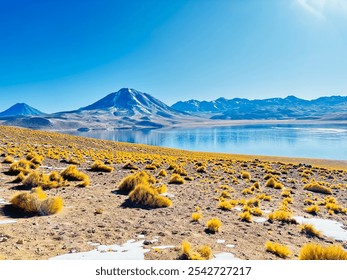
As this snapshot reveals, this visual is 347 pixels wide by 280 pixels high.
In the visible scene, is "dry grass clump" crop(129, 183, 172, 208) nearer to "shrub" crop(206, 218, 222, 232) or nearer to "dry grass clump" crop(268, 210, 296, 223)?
"shrub" crop(206, 218, 222, 232)

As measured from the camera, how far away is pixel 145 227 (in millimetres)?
8055

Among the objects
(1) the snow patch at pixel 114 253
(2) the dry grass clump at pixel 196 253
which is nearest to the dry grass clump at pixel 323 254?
(2) the dry grass clump at pixel 196 253

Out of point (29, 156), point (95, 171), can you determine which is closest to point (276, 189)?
point (95, 171)

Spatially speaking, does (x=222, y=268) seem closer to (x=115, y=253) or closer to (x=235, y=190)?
(x=115, y=253)

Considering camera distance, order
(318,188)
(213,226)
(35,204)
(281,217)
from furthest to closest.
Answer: (318,188) → (281,217) → (35,204) → (213,226)

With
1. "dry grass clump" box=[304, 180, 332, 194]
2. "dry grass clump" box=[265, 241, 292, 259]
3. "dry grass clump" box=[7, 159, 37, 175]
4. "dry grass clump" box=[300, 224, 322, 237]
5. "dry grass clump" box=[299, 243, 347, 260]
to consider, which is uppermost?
"dry grass clump" box=[7, 159, 37, 175]

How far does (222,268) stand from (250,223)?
16.0 feet

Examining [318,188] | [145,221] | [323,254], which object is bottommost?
[318,188]

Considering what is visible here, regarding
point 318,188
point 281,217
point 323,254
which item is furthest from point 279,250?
point 318,188

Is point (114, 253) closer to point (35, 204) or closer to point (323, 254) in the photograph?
point (35, 204)

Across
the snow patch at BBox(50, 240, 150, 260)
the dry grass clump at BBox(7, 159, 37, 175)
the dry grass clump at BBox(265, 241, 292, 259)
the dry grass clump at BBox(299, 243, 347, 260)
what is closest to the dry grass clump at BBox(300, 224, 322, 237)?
the dry grass clump at BBox(265, 241, 292, 259)

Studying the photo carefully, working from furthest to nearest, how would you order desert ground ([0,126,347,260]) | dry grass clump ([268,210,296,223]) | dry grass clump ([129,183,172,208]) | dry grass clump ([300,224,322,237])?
dry grass clump ([129,183,172,208]) < dry grass clump ([268,210,296,223]) < dry grass clump ([300,224,322,237]) < desert ground ([0,126,347,260])

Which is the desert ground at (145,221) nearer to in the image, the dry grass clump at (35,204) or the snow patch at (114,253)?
the dry grass clump at (35,204)

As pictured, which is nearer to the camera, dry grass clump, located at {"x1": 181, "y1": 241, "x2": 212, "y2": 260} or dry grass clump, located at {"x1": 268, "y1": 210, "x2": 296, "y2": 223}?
dry grass clump, located at {"x1": 181, "y1": 241, "x2": 212, "y2": 260}
